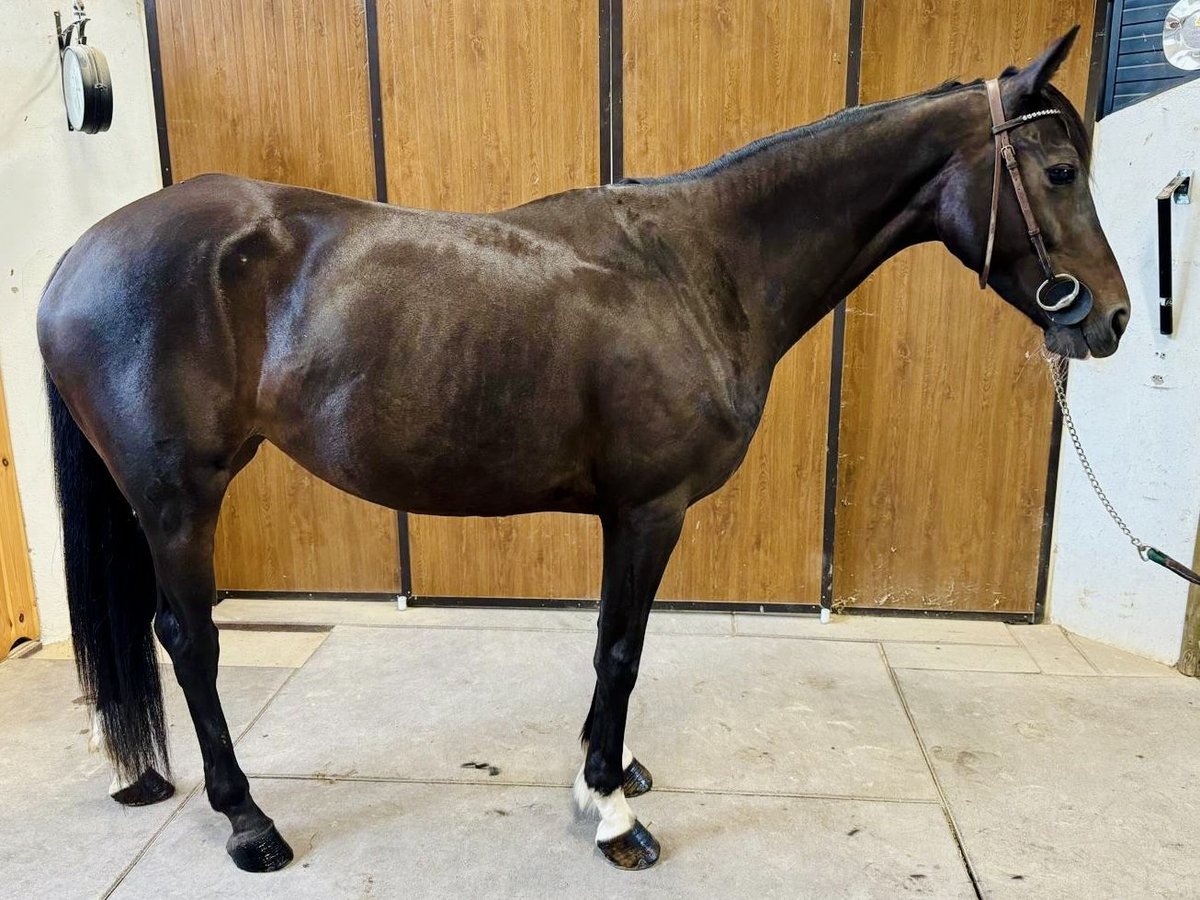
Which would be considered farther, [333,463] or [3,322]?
[3,322]

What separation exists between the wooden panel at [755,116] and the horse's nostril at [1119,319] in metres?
1.29

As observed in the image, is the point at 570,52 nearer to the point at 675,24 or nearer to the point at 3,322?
the point at 675,24

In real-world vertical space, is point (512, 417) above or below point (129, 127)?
below

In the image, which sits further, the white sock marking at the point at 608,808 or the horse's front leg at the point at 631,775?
the horse's front leg at the point at 631,775

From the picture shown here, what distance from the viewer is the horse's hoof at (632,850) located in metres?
1.68

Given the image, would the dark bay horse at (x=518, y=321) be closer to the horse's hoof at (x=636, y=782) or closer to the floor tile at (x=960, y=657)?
the horse's hoof at (x=636, y=782)

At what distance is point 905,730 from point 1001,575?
981 mm

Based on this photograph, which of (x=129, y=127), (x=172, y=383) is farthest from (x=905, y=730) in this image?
(x=129, y=127)

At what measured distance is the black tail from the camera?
173cm

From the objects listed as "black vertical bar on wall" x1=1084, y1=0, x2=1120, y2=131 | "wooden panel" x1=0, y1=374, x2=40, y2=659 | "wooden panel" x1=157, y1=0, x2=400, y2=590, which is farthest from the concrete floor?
"black vertical bar on wall" x1=1084, y1=0, x2=1120, y2=131

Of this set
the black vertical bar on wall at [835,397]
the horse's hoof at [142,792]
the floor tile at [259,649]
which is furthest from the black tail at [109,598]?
the black vertical bar on wall at [835,397]

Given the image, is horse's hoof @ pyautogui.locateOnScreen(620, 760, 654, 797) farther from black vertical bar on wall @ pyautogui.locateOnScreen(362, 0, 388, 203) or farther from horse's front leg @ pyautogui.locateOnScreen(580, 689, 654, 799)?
black vertical bar on wall @ pyautogui.locateOnScreen(362, 0, 388, 203)

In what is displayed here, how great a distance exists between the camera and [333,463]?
160 centimetres


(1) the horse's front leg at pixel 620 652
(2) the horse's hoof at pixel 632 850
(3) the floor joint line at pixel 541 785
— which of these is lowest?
(3) the floor joint line at pixel 541 785
